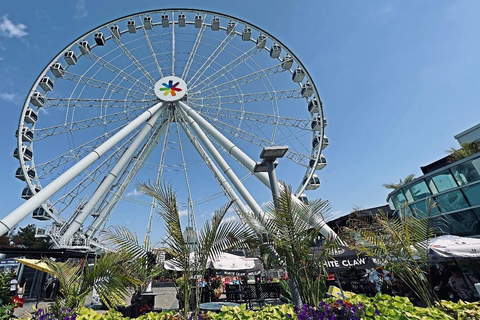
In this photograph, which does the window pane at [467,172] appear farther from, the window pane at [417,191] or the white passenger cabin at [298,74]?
the white passenger cabin at [298,74]

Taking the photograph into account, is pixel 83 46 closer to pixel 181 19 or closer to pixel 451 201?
pixel 181 19

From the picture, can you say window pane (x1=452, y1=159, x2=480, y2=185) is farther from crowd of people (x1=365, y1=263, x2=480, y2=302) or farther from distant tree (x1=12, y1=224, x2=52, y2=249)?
distant tree (x1=12, y1=224, x2=52, y2=249)

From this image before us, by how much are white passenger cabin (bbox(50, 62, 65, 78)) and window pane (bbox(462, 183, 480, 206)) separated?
23990 mm

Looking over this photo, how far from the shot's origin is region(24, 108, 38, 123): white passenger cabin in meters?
15.5

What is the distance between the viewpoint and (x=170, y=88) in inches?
674

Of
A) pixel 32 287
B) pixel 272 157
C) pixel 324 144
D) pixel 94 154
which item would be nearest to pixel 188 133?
pixel 94 154

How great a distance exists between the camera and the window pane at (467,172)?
11.9m

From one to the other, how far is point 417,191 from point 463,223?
3062mm

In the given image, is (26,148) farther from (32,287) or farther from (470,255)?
(470,255)

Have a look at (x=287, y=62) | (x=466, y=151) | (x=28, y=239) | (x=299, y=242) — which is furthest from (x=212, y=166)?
(x=28, y=239)

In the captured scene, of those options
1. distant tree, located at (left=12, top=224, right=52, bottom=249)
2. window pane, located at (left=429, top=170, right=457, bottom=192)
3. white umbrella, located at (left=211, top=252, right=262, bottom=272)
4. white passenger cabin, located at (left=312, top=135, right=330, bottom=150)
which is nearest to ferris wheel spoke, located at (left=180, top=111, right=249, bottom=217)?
white umbrella, located at (left=211, top=252, right=262, bottom=272)

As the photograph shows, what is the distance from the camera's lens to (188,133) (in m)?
16.5

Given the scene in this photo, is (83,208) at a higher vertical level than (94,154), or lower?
lower

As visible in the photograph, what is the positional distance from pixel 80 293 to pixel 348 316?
413 cm
